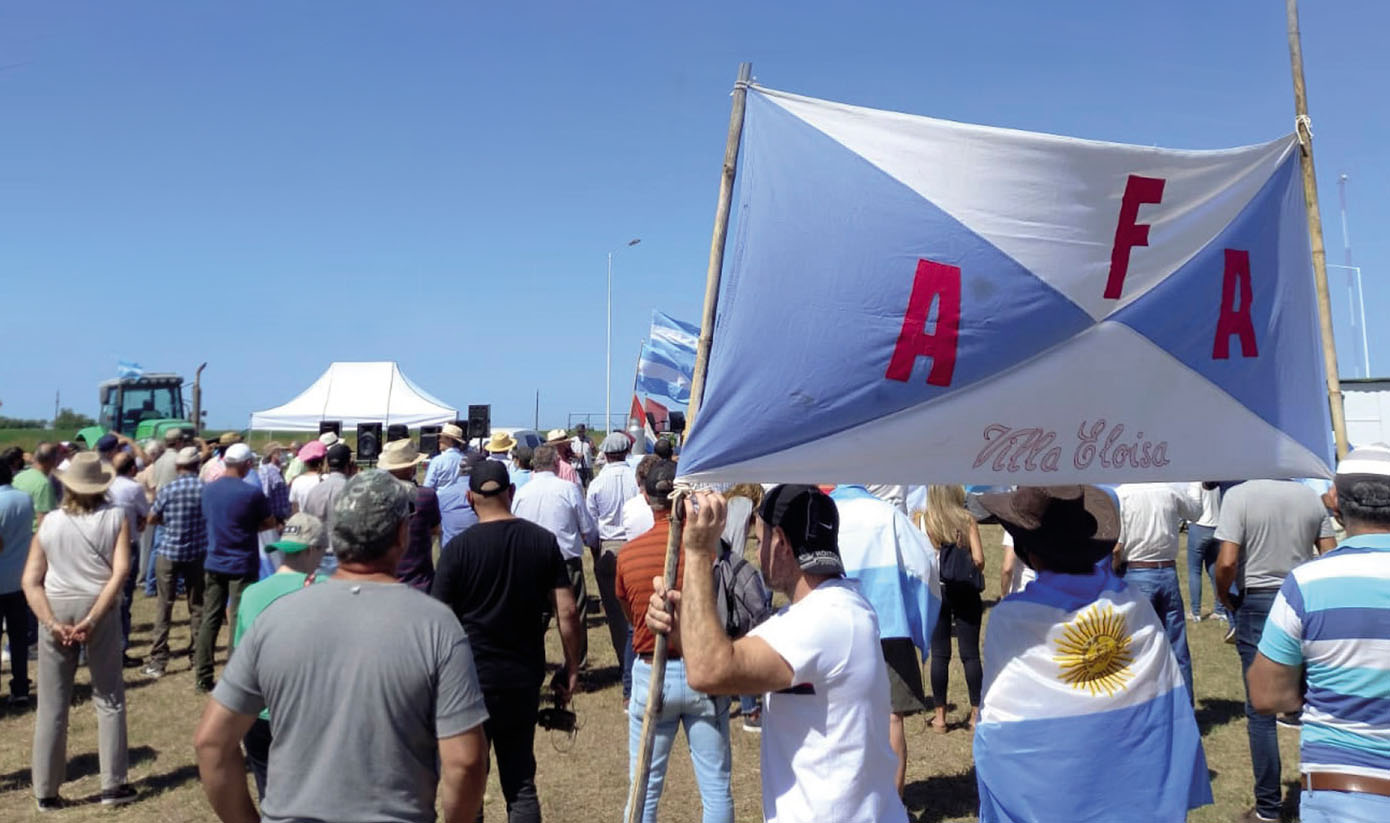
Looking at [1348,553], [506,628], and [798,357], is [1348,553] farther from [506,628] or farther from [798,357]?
[506,628]

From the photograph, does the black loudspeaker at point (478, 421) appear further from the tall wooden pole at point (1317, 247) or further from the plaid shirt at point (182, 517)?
the tall wooden pole at point (1317, 247)

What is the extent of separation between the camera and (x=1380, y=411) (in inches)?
750

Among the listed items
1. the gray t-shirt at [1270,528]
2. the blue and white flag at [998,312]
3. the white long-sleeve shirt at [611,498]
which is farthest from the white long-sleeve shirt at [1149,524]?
the white long-sleeve shirt at [611,498]

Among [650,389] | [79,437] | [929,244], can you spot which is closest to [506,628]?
[929,244]

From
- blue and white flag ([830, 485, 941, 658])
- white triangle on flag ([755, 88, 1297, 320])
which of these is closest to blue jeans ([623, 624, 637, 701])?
blue and white flag ([830, 485, 941, 658])

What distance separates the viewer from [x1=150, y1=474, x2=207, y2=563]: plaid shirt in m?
8.54

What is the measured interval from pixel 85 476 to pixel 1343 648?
5915mm

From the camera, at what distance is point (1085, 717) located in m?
2.84

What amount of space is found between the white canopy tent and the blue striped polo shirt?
19529 mm

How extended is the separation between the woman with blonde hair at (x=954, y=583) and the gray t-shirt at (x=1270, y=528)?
1592 mm

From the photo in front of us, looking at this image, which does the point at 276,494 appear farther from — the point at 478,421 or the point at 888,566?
the point at 478,421

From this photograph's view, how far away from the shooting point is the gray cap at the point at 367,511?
2.71 metres

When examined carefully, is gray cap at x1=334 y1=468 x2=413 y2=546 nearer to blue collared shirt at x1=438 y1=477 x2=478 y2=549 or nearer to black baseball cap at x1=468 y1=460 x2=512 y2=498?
black baseball cap at x1=468 y1=460 x2=512 y2=498

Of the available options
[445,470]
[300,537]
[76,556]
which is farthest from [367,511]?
[445,470]
